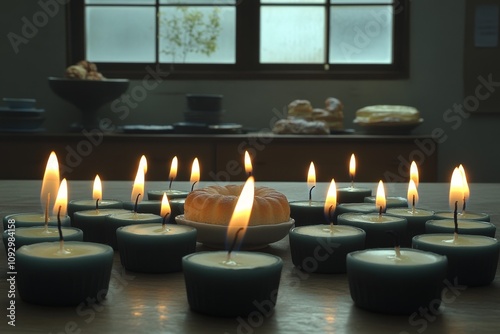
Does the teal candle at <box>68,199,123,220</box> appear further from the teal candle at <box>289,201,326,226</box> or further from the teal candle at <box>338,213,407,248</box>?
the teal candle at <box>338,213,407,248</box>

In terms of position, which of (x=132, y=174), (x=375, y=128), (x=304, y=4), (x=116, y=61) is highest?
(x=304, y=4)

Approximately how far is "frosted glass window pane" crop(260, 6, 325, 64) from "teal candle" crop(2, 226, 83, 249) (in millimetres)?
3045

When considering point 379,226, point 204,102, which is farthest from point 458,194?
point 204,102

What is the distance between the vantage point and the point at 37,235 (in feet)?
3.28

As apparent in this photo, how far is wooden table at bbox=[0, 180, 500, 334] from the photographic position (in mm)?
730

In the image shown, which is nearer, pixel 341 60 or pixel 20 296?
pixel 20 296

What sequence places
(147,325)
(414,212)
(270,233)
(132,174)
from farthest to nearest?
(132,174) → (414,212) → (270,233) → (147,325)

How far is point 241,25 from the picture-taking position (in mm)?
3953

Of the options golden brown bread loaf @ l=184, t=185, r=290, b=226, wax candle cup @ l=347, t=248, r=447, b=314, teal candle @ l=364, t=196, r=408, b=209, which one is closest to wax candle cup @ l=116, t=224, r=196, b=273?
golden brown bread loaf @ l=184, t=185, r=290, b=226

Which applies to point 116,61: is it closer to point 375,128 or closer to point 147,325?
point 375,128

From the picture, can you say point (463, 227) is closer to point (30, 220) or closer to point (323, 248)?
point (323, 248)

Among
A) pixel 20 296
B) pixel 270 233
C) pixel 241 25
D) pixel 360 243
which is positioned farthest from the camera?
pixel 241 25

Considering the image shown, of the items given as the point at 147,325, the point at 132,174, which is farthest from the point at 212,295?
the point at 132,174

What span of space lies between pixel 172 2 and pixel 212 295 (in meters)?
3.40
